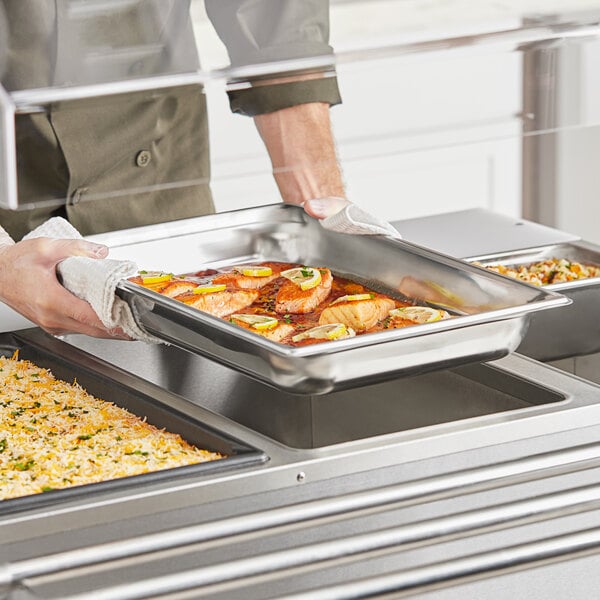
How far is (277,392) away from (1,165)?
1.67ft

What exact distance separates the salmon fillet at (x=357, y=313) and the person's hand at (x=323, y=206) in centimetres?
28

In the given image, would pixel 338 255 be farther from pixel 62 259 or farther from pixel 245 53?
pixel 245 53

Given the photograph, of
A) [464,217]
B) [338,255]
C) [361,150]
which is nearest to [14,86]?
[361,150]

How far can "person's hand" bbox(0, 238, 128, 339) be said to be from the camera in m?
1.29

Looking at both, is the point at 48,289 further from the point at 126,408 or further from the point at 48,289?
the point at 126,408

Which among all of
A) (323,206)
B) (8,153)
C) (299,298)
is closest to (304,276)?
(299,298)

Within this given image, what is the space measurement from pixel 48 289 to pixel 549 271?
2.29 ft

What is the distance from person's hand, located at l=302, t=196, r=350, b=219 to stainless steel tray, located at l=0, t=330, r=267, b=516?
37 cm

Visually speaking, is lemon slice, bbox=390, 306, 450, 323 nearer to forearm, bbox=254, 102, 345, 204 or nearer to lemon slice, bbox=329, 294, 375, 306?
lemon slice, bbox=329, 294, 375, 306

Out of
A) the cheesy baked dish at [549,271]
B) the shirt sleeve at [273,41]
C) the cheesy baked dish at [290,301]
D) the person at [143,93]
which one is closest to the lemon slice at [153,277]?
the cheesy baked dish at [290,301]

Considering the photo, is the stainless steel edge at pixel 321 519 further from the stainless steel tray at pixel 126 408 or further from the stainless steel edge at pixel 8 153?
the stainless steel edge at pixel 8 153

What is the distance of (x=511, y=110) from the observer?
1171mm

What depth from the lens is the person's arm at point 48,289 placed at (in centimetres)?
129

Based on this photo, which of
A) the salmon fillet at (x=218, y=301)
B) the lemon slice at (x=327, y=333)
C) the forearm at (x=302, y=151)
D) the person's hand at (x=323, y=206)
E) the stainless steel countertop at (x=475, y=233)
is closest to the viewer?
the forearm at (x=302, y=151)
